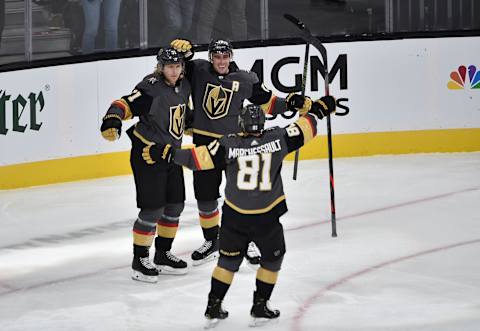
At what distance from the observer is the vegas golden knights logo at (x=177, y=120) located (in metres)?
6.36

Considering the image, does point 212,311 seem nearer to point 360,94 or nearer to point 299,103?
point 299,103

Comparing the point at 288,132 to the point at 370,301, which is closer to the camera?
the point at 288,132

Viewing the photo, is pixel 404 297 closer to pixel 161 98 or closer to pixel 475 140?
pixel 161 98

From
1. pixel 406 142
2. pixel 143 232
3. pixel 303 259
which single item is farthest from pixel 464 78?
pixel 143 232

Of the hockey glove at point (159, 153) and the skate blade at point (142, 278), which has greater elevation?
the hockey glove at point (159, 153)

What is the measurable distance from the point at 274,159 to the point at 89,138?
425 centimetres

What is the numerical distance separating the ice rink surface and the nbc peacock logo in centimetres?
84

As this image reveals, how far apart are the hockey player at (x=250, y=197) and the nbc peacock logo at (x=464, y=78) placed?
5.14 meters

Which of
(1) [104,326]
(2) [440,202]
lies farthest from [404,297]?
(2) [440,202]

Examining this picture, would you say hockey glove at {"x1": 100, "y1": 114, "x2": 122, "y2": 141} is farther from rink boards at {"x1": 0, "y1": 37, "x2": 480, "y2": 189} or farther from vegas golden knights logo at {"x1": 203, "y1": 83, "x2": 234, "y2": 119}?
rink boards at {"x1": 0, "y1": 37, "x2": 480, "y2": 189}

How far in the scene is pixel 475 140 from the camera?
10.3m

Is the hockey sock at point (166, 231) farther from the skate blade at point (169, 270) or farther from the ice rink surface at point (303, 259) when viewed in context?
the ice rink surface at point (303, 259)

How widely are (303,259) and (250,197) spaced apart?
4.96 ft

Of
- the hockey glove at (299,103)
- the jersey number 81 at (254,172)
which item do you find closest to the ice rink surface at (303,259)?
the jersey number 81 at (254,172)
